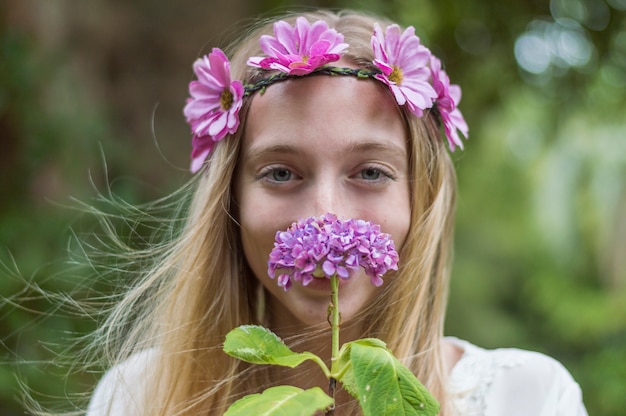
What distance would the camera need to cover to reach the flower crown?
1.39 meters

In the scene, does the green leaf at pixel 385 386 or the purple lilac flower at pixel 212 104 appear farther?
the purple lilac flower at pixel 212 104

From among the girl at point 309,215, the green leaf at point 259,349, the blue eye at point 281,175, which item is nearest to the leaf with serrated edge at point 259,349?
the green leaf at point 259,349

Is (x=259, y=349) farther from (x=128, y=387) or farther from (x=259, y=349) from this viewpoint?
(x=128, y=387)

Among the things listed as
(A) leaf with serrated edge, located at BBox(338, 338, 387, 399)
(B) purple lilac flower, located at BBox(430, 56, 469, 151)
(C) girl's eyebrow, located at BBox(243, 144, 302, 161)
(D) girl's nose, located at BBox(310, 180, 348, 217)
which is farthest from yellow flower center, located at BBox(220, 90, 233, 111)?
(A) leaf with serrated edge, located at BBox(338, 338, 387, 399)

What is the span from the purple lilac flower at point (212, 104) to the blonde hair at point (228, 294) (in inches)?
1.3

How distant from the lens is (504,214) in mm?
11180

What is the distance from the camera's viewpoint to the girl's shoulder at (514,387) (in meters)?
1.64

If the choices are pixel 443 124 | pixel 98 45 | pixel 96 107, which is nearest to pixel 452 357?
pixel 443 124

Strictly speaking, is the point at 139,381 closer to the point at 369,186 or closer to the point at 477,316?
the point at 369,186

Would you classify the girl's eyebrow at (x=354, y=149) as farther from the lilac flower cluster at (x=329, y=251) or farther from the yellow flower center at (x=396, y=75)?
the lilac flower cluster at (x=329, y=251)

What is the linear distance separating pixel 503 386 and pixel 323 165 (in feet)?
2.25

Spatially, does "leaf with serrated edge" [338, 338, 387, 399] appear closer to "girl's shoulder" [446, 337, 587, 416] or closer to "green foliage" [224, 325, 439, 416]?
"green foliage" [224, 325, 439, 416]

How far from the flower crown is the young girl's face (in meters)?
0.03

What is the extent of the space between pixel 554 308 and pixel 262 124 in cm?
890
